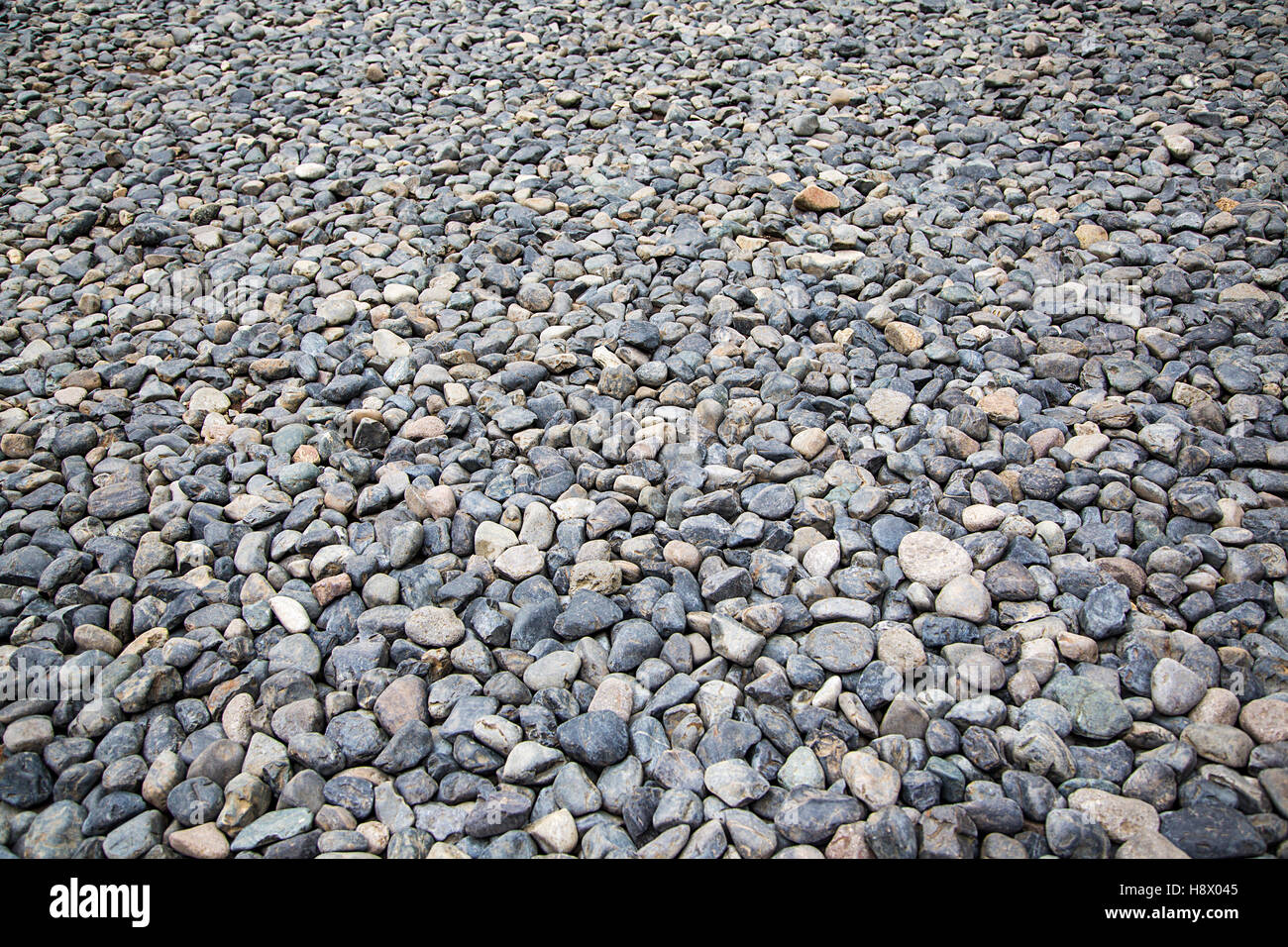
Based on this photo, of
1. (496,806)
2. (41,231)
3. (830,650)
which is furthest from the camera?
(41,231)

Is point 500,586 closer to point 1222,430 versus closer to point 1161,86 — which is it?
point 1222,430

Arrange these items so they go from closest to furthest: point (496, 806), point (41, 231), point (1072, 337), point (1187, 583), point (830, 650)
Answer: point (496, 806) < point (830, 650) < point (1187, 583) < point (1072, 337) < point (41, 231)

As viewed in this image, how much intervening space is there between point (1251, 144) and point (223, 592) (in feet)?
14.1

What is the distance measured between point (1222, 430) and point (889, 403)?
3.07ft

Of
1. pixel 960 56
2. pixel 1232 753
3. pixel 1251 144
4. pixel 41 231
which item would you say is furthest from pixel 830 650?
pixel 960 56

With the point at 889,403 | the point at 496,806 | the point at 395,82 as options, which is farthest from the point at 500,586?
the point at 395,82

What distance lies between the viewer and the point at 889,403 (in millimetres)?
2488

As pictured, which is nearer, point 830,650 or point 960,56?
point 830,650

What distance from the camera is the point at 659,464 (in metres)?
2.34

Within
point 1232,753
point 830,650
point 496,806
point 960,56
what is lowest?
point 496,806

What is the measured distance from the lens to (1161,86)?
3973 mm

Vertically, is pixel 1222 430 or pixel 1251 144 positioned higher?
pixel 1251 144

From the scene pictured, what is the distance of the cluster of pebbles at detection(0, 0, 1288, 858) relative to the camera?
5.40ft

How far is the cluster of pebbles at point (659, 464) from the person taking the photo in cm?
165
